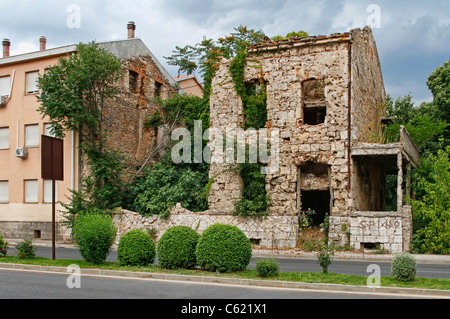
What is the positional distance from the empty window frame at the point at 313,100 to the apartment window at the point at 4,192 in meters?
17.1

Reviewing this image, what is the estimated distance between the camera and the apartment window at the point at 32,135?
26.5 m

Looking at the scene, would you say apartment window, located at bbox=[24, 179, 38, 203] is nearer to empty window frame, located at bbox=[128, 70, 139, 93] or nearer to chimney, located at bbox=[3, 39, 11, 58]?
empty window frame, located at bbox=[128, 70, 139, 93]

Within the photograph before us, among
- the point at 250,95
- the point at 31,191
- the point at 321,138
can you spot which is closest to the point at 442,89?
the point at 321,138

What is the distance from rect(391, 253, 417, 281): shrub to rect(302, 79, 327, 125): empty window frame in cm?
1248

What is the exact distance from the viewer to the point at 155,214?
76.7 ft

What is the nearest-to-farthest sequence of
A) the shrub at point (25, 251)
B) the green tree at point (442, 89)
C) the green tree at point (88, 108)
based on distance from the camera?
1. the shrub at point (25, 251)
2. the green tree at point (88, 108)
3. the green tree at point (442, 89)

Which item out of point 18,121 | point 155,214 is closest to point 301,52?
point 155,214

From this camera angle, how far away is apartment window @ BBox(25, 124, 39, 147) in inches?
1041

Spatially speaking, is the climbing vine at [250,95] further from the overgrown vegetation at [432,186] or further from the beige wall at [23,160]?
the beige wall at [23,160]

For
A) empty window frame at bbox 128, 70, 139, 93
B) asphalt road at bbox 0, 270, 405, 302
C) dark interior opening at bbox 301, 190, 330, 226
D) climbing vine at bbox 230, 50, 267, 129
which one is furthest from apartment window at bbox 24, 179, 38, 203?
asphalt road at bbox 0, 270, 405, 302

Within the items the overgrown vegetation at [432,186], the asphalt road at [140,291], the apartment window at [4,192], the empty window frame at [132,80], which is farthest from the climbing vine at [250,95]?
the apartment window at [4,192]

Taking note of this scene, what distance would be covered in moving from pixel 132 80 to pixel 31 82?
224 inches

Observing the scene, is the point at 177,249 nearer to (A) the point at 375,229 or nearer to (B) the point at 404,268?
(B) the point at 404,268

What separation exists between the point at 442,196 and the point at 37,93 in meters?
21.3
